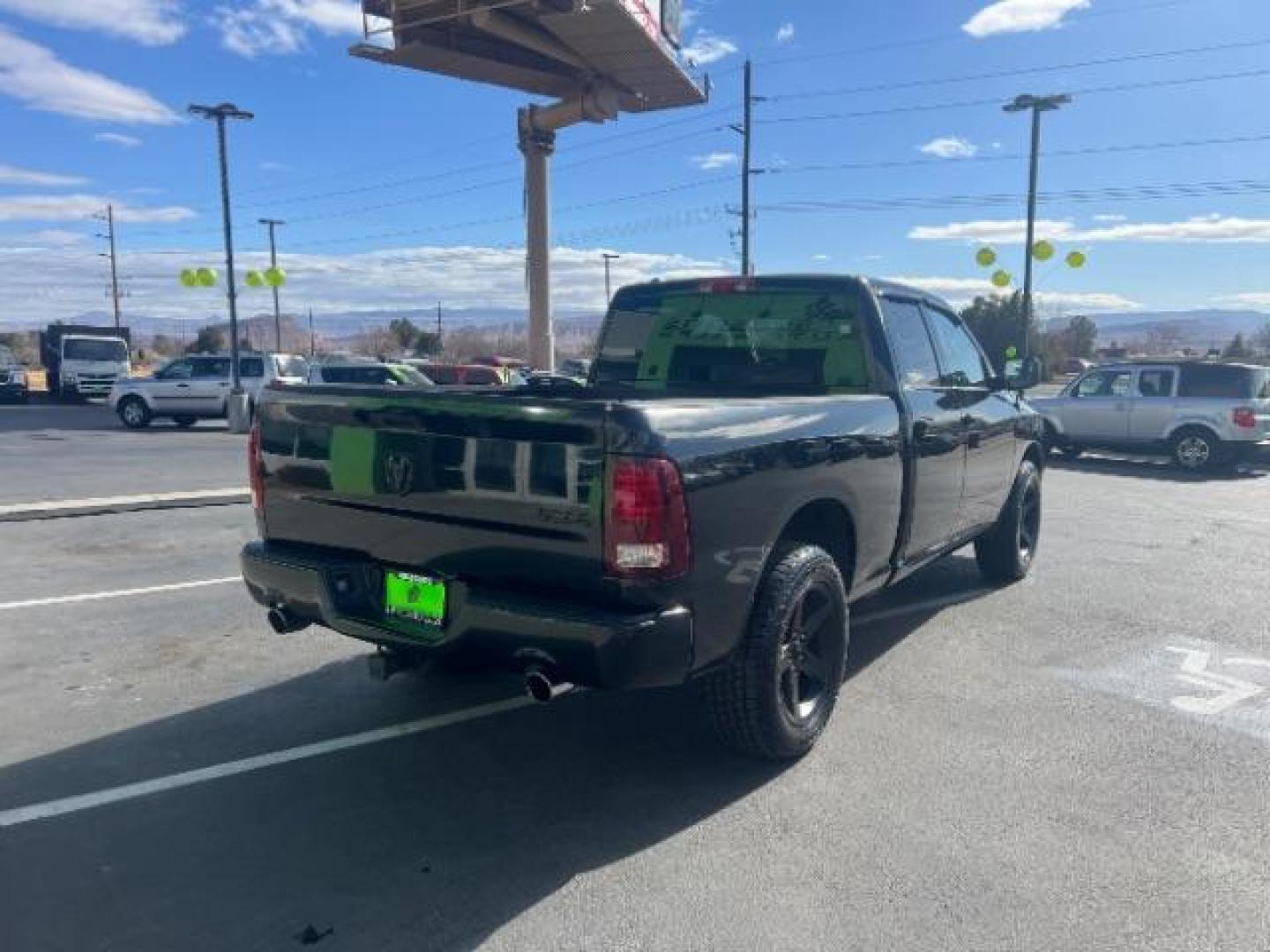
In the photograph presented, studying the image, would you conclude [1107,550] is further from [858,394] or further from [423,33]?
[423,33]

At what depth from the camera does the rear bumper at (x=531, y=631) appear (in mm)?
2951

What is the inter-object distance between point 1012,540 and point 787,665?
3.57 meters

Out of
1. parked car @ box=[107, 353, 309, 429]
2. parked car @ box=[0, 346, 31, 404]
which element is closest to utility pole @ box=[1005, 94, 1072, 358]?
parked car @ box=[107, 353, 309, 429]

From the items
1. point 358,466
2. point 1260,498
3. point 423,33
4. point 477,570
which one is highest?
point 423,33

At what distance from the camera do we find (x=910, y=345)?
507cm

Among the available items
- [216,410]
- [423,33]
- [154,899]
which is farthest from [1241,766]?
[423,33]

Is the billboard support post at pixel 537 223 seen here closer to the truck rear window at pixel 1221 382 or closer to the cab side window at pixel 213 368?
the cab side window at pixel 213 368

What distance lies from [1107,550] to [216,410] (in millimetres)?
20338

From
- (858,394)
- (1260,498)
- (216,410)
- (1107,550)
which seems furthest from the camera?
(216,410)

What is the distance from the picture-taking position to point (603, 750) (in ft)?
12.9

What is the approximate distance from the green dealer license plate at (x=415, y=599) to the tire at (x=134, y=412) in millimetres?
21837

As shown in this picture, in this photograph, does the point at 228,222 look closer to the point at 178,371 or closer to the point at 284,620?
the point at 178,371

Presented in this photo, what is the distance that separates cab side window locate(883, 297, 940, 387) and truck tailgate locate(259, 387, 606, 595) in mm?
2157

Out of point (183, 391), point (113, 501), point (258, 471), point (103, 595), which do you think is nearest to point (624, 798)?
point (258, 471)
